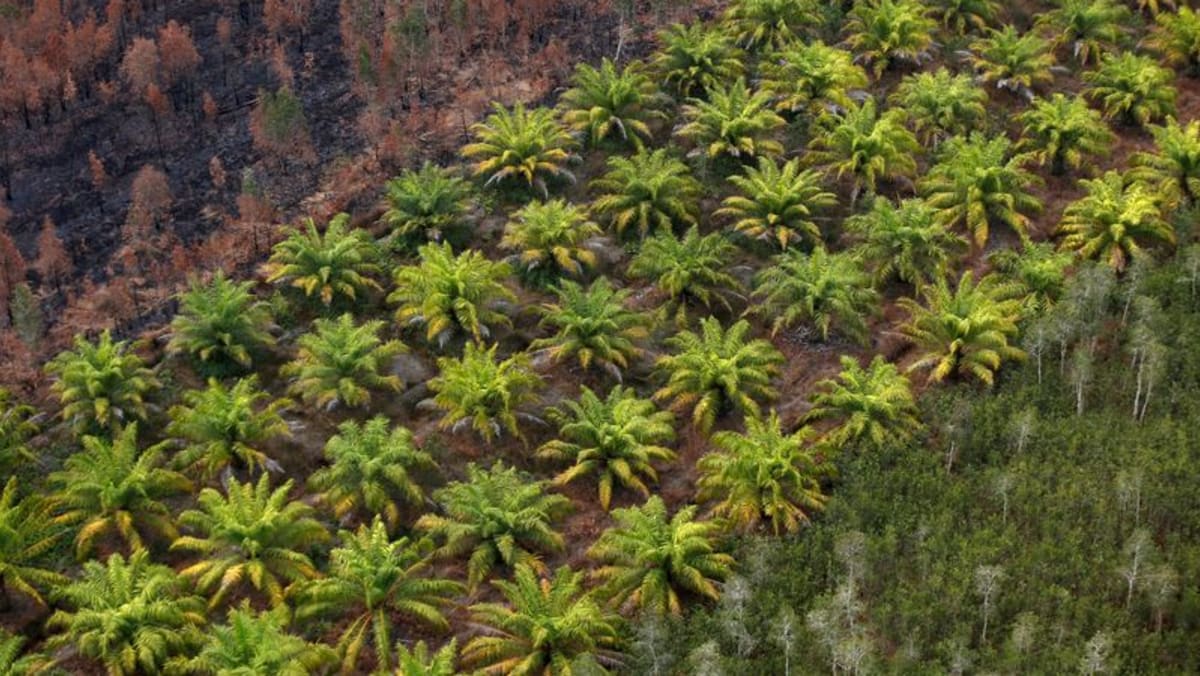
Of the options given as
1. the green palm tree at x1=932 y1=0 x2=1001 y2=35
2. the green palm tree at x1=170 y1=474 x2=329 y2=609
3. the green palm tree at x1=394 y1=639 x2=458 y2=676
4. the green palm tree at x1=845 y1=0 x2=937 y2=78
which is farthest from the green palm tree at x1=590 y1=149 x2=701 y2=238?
the green palm tree at x1=394 y1=639 x2=458 y2=676

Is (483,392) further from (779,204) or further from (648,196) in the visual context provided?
(779,204)

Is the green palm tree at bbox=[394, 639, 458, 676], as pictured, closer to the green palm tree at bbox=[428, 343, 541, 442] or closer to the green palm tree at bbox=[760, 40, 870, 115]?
the green palm tree at bbox=[428, 343, 541, 442]

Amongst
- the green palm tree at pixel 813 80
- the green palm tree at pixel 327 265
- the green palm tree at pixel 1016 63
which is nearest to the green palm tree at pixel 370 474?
the green palm tree at pixel 327 265

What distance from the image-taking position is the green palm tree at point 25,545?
25.5m

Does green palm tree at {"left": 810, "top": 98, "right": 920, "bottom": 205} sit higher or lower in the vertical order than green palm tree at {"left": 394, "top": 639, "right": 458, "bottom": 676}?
higher

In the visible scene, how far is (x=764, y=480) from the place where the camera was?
1028 inches

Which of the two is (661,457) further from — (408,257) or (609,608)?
(408,257)

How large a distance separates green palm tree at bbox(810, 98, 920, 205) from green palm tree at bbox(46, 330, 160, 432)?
22547mm

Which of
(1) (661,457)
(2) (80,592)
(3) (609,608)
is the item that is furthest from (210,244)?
(3) (609,608)

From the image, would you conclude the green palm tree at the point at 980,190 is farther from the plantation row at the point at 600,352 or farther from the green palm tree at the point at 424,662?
the green palm tree at the point at 424,662

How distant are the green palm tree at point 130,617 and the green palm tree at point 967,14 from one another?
35555 millimetres

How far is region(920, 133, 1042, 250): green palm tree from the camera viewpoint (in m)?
35.1

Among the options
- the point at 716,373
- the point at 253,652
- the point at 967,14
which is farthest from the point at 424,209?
the point at 967,14

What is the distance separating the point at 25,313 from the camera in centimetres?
3133
